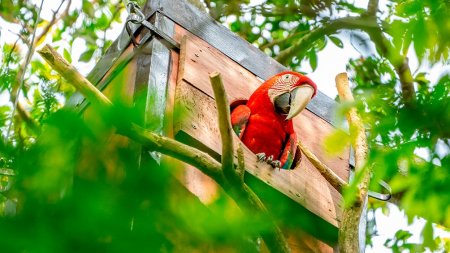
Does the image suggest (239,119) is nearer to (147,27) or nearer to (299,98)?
(299,98)

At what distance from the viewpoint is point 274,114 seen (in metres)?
3.30

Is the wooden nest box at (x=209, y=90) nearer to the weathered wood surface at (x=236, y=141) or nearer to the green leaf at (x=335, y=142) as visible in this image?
the weathered wood surface at (x=236, y=141)

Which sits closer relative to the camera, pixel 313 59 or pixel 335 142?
pixel 335 142

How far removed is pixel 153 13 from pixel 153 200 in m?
2.11

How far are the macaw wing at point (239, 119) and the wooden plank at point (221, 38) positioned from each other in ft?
0.68

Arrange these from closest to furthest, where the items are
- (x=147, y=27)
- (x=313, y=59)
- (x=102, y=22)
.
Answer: (x=147, y=27) → (x=313, y=59) → (x=102, y=22)

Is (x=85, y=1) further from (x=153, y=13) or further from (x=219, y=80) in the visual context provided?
(x=219, y=80)

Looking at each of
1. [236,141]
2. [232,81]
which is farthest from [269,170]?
[232,81]

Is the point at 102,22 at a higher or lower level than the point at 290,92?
lower

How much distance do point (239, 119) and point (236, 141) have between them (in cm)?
36

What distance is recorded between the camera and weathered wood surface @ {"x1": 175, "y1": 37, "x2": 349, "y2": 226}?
107 inches

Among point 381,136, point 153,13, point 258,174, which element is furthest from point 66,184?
point 153,13

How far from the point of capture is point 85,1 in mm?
5215

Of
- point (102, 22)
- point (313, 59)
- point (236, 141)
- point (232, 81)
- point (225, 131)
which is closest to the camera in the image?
point (225, 131)
